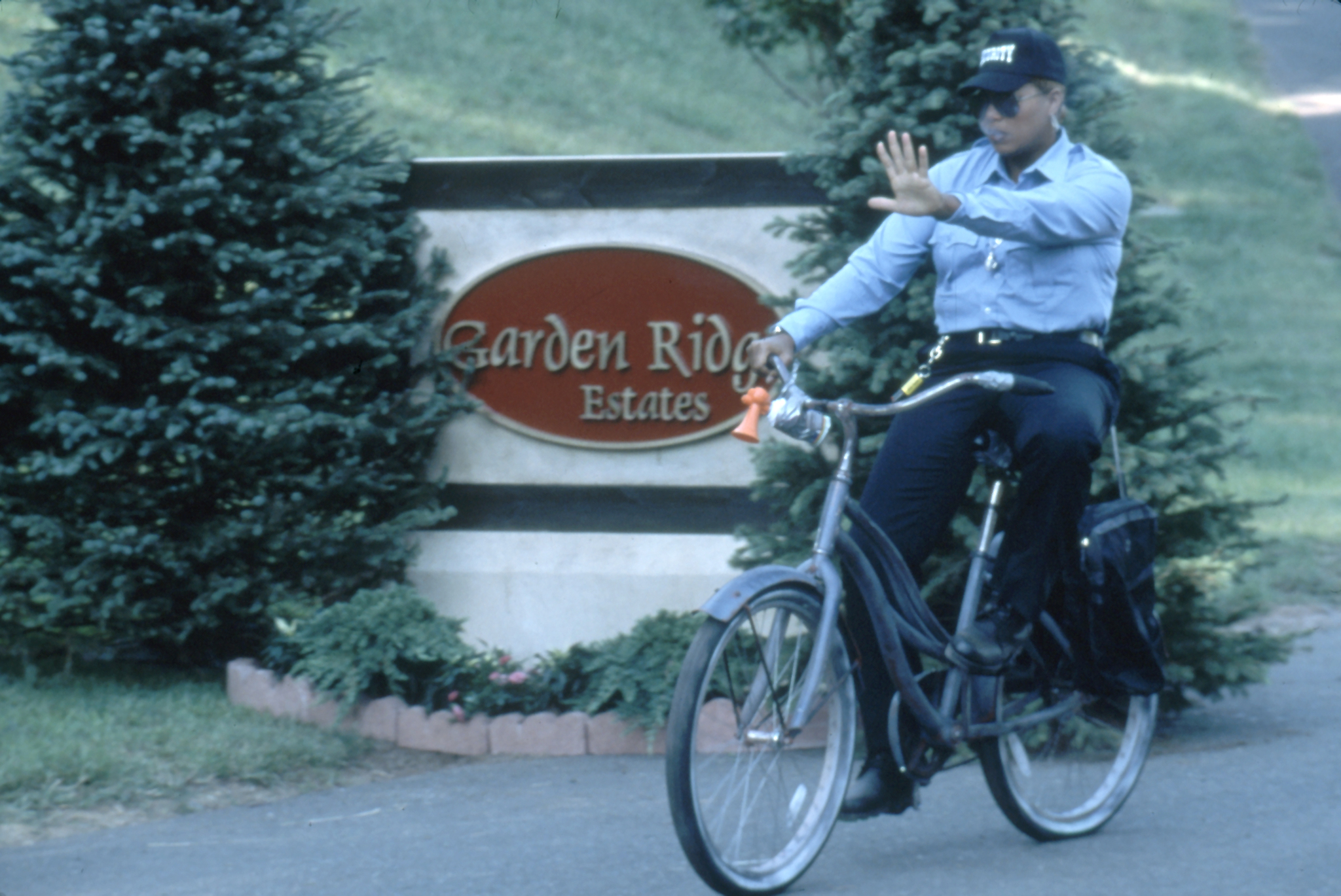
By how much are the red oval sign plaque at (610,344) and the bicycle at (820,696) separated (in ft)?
7.32

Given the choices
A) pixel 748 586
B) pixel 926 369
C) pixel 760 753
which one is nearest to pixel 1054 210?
pixel 926 369

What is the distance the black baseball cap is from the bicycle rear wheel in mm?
1491

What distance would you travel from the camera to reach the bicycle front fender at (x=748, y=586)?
139 inches

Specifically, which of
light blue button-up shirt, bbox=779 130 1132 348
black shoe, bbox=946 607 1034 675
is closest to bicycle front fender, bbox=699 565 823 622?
black shoe, bbox=946 607 1034 675

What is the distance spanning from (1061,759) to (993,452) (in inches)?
39.9

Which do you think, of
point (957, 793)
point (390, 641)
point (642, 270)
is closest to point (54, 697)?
point (390, 641)

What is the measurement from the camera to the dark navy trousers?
399cm

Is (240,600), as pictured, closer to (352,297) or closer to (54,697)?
(54,697)

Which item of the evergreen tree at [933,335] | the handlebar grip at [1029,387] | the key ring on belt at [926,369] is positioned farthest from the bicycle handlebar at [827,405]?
the evergreen tree at [933,335]

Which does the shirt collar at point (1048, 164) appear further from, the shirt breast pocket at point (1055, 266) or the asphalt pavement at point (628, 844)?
the asphalt pavement at point (628, 844)

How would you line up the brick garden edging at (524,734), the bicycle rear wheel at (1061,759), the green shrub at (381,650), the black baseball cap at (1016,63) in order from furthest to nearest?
the green shrub at (381,650) → the brick garden edging at (524,734) → the bicycle rear wheel at (1061,759) → the black baseball cap at (1016,63)

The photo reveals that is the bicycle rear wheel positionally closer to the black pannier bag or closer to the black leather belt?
the black pannier bag

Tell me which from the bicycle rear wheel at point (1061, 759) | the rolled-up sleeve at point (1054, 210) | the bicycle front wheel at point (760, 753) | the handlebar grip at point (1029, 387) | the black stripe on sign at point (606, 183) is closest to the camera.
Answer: the bicycle front wheel at point (760, 753)

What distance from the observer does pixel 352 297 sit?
6254 mm
